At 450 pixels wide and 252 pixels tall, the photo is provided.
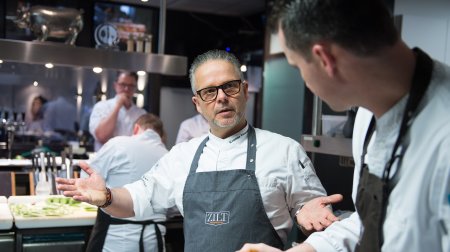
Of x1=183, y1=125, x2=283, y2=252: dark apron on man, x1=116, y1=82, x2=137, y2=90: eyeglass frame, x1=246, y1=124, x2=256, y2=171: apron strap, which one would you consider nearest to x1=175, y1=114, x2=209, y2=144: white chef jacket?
x1=116, y1=82, x2=137, y2=90: eyeglass frame

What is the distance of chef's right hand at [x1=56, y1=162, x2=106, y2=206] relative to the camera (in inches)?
67.9

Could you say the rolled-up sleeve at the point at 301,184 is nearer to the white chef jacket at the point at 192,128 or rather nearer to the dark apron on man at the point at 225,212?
the dark apron on man at the point at 225,212

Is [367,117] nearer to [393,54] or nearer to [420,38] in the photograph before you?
[393,54]

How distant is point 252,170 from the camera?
73.4 inches

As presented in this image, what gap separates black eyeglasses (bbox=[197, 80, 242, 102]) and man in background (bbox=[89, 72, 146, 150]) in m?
2.77

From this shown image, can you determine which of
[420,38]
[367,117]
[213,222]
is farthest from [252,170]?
[420,38]

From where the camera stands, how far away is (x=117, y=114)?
482 cm

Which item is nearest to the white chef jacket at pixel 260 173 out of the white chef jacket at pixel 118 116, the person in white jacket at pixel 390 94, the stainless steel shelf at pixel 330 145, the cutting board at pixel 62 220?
the person in white jacket at pixel 390 94

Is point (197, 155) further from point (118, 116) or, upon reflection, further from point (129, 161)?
point (118, 116)

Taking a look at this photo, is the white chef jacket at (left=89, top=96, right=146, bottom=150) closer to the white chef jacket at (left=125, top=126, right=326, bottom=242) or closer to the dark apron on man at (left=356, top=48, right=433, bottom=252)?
the white chef jacket at (left=125, top=126, right=326, bottom=242)

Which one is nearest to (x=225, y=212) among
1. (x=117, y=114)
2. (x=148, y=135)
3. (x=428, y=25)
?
(x=148, y=135)

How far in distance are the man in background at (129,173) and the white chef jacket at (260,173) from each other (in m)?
0.92

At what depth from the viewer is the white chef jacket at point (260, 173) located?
1.83 metres

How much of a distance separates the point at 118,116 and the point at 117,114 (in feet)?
0.57
